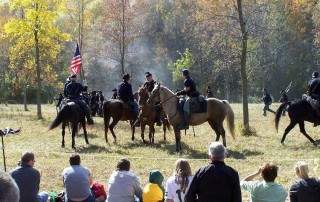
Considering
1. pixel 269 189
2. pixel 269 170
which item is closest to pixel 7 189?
pixel 269 170

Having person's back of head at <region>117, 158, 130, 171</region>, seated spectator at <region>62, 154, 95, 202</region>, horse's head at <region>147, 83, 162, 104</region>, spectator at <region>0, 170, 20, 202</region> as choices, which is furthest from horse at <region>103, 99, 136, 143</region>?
spectator at <region>0, 170, 20, 202</region>

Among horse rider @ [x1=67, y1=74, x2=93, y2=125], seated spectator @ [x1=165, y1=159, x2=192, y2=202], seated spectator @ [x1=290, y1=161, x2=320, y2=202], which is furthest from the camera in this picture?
horse rider @ [x1=67, y1=74, x2=93, y2=125]

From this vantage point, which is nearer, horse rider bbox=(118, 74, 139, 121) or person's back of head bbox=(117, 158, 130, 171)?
person's back of head bbox=(117, 158, 130, 171)

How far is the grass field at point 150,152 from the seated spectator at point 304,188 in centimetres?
313

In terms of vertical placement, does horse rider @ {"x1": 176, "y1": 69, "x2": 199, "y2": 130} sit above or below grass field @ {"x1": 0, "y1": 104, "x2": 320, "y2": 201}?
above

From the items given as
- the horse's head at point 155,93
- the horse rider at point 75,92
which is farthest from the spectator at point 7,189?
the horse rider at point 75,92

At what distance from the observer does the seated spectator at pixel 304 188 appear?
265 inches

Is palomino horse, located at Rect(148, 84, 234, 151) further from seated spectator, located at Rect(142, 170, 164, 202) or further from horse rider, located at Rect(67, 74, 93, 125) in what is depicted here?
seated spectator, located at Rect(142, 170, 164, 202)

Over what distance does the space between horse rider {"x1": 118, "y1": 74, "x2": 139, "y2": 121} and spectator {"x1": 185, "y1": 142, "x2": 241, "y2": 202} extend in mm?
12796

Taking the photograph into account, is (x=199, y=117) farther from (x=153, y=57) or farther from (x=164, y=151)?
(x=153, y=57)

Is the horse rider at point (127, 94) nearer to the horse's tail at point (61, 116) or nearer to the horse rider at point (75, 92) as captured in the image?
the horse rider at point (75, 92)

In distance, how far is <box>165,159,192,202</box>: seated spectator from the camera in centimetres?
704

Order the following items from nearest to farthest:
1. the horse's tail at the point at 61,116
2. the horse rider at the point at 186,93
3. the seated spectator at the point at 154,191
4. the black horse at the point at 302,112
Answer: the seated spectator at the point at 154,191
the horse rider at the point at 186,93
the black horse at the point at 302,112
the horse's tail at the point at 61,116

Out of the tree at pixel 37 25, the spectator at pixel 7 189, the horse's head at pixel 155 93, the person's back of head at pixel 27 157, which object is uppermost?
the tree at pixel 37 25
